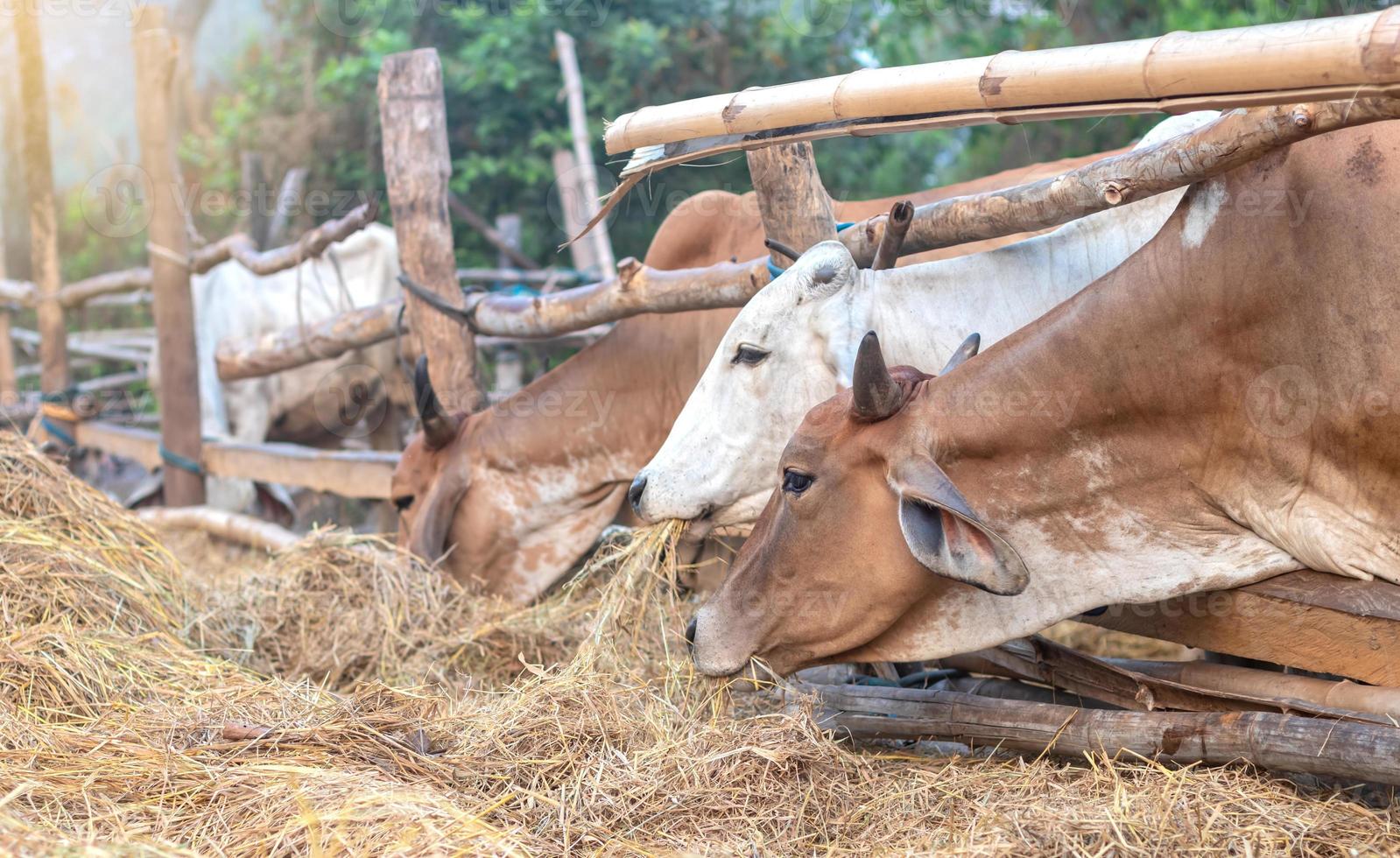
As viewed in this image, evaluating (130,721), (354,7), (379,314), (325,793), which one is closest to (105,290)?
(379,314)

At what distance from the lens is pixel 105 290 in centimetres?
790

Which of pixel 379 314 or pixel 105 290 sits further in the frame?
pixel 105 290

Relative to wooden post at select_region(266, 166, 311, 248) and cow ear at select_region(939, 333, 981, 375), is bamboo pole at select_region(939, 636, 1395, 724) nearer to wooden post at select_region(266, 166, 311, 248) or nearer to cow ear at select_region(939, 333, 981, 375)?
cow ear at select_region(939, 333, 981, 375)

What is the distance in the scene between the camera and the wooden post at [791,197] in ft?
11.7

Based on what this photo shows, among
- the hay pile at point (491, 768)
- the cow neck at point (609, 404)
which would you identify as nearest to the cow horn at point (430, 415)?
the cow neck at point (609, 404)

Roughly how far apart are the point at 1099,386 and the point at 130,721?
2.20 m

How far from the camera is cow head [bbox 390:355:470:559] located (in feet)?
15.0

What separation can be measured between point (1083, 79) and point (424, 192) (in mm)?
3348

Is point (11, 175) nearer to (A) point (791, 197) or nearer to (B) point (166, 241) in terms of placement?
(B) point (166, 241)

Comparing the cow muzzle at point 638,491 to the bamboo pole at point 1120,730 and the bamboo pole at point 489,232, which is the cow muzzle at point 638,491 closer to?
the bamboo pole at point 1120,730

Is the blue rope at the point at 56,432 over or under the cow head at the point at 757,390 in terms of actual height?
under

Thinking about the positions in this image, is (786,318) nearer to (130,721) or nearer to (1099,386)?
(1099,386)

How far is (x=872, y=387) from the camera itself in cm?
259

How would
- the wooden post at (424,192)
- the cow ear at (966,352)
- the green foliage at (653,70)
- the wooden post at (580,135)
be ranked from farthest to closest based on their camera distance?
the wooden post at (580,135) → the green foliage at (653,70) → the wooden post at (424,192) → the cow ear at (966,352)
